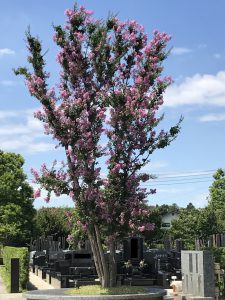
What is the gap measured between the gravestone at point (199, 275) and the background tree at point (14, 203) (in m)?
32.8

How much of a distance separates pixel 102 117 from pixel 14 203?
33238mm

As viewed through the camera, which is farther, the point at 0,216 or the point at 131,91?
the point at 0,216

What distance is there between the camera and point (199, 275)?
14.2 m

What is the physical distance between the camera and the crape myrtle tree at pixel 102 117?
15.7 metres

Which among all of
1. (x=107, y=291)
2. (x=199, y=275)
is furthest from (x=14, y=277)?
(x=199, y=275)

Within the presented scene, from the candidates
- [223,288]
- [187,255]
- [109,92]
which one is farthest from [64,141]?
[223,288]

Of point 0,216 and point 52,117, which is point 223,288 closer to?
point 52,117

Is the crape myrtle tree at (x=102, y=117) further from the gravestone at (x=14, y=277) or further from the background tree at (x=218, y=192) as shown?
the background tree at (x=218, y=192)

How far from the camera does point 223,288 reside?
17375 mm

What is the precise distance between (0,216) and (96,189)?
109 feet

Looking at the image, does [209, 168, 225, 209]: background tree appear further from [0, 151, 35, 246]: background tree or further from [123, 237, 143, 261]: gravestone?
[123, 237, 143, 261]: gravestone

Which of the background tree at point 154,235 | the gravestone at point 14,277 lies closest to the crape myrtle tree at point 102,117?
the gravestone at point 14,277

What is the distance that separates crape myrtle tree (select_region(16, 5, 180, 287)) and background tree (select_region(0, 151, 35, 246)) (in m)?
31.2

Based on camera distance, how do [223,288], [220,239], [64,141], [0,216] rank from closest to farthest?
[64,141] → [223,288] → [220,239] → [0,216]
